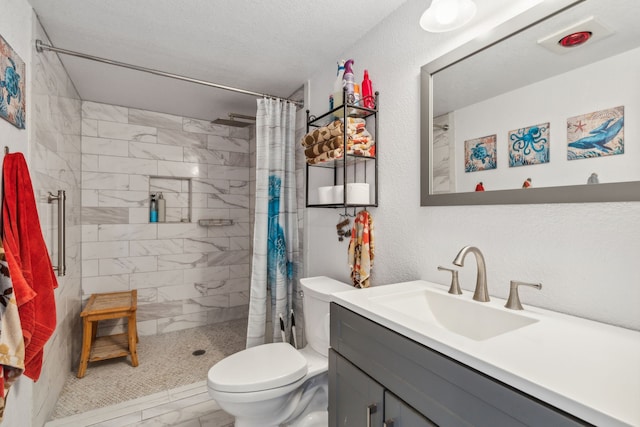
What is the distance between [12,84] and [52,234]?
3.16 ft

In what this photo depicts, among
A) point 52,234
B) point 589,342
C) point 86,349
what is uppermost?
point 52,234

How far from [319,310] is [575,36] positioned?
1554mm

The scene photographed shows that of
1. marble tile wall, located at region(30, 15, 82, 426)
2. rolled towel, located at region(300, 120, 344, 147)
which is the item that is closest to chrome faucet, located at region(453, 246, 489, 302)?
rolled towel, located at region(300, 120, 344, 147)

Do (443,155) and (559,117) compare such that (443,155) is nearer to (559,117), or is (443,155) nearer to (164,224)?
(559,117)

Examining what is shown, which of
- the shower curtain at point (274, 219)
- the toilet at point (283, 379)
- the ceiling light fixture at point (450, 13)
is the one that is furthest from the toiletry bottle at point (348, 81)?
the toilet at point (283, 379)

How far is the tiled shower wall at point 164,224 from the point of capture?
2.99 metres

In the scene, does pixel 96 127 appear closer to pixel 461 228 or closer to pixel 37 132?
pixel 37 132

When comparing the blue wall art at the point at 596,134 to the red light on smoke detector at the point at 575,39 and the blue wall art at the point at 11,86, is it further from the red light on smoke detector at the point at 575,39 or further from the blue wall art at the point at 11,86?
the blue wall art at the point at 11,86

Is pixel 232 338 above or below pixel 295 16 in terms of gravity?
below

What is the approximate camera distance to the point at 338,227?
6.57ft

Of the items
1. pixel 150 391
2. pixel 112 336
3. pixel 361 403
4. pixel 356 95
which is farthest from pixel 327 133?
pixel 112 336

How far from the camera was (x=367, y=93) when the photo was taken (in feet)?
5.60

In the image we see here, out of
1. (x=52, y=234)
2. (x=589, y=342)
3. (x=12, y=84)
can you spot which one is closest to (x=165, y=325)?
(x=52, y=234)

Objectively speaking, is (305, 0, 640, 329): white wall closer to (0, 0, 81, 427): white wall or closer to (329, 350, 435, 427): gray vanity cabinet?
(329, 350, 435, 427): gray vanity cabinet
